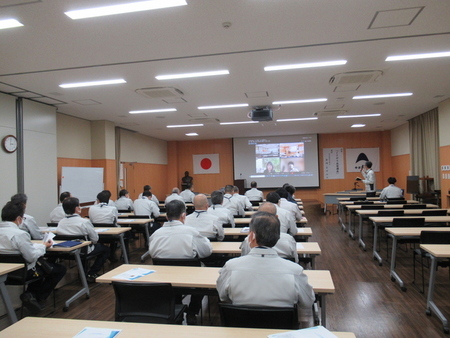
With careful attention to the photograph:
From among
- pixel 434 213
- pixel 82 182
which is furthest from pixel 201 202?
pixel 82 182

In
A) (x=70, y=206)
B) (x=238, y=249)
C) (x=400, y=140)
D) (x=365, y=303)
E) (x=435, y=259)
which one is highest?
(x=400, y=140)

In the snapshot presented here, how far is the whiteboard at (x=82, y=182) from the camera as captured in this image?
7713 millimetres

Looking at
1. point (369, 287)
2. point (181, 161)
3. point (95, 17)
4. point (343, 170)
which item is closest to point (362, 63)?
point (369, 287)

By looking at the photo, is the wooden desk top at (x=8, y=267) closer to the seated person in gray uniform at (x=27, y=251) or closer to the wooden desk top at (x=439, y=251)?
the seated person in gray uniform at (x=27, y=251)

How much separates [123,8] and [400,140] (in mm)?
12258

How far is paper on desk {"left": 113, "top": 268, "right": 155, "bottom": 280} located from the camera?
2443mm

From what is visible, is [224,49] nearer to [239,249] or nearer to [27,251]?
[239,249]

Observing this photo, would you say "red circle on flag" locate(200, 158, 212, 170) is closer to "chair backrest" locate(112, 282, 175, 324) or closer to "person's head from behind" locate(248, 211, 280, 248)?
"chair backrest" locate(112, 282, 175, 324)

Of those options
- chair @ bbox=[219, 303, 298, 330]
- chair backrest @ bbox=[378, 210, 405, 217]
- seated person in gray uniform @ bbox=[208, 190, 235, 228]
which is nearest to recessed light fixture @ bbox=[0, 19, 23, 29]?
seated person in gray uniform @ bbox=[208, 190, 235, 228]

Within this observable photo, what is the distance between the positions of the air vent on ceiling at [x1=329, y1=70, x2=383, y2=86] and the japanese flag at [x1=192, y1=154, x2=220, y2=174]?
9.50 m

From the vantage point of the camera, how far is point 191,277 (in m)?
2.41

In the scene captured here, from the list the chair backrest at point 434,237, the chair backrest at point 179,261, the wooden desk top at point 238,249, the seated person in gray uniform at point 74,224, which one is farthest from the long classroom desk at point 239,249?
the seated person in gray uniform at point 74,224

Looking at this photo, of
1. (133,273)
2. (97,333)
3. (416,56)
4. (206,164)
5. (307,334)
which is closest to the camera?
(307,334)

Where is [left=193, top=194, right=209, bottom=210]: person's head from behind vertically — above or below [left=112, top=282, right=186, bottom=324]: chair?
above
